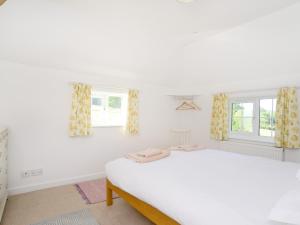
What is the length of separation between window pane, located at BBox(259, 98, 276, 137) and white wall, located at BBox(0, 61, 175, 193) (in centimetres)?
285

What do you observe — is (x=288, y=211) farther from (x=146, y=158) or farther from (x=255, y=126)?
(x=255, y=126)

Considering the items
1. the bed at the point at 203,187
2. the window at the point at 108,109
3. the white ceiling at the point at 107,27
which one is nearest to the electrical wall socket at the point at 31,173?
the window at the point at 108,109

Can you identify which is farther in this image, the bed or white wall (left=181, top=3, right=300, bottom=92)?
white wall (left=181, top=3, right=300, bottom=92)

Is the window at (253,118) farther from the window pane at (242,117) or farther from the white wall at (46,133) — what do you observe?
the white wall at (46,133)

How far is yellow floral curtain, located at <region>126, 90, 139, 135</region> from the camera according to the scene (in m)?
4.21

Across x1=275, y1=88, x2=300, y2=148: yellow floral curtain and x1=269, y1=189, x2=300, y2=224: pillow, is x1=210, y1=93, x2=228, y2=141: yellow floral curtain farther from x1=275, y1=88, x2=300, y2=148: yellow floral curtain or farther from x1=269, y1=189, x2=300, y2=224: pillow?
x1=269, y1=189, x2=300, y2=224: pillow

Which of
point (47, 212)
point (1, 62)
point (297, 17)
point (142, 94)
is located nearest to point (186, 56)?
point (142, 94)

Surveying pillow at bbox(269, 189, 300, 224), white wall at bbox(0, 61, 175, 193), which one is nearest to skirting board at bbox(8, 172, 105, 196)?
white wall at bbox(0, 61, 175, 193)

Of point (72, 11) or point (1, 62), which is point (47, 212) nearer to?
point (1, 62)

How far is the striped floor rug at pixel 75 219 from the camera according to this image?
2244 millimetres

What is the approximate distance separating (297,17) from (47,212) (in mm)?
4058

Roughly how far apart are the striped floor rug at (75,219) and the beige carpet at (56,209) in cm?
8

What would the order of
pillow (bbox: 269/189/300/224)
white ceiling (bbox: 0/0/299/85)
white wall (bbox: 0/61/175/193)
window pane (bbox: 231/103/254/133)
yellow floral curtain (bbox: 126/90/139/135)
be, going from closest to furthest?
pillow (bbox: 269/189/300/224)
white ceiling (bbox: 0/0/299/85)
white wall (bbox: 0/61/175/193)
window pane (bbox: 231/103/254/133)
yellow floral curtain (bbox: 126/90/139/135)

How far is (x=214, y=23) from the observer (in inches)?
106
